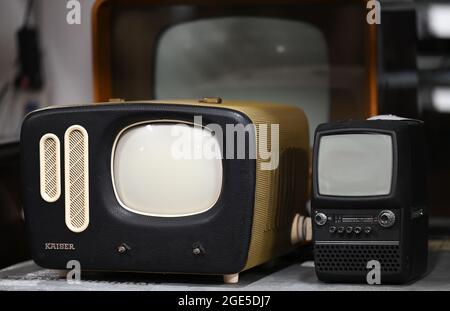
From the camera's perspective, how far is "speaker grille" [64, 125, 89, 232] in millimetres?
1226

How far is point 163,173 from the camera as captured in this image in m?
1.23

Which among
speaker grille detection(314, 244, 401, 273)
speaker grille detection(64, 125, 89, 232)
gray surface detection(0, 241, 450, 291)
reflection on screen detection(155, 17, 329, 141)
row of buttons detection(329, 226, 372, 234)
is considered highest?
reflection on screen detection(155, 17, 329, 141)

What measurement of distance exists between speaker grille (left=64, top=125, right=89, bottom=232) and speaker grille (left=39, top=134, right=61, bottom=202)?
0.02 meters

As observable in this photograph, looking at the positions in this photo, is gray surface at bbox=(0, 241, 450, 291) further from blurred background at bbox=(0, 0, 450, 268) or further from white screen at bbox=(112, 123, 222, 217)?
blurred background at bbox=(0, 0, 450, 268)

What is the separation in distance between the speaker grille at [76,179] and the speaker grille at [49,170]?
17 mm

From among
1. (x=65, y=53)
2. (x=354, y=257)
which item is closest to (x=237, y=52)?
(x=65, y=53)

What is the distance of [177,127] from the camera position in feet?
3.99

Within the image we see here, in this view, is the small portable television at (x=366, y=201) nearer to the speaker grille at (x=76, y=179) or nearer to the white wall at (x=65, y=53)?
the speaker grille at (x=76, y=179)

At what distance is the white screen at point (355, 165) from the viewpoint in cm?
117

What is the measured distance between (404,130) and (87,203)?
433 mm

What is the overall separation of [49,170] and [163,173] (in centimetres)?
16

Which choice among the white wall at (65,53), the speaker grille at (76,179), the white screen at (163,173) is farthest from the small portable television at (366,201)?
the white wall at (65,53)

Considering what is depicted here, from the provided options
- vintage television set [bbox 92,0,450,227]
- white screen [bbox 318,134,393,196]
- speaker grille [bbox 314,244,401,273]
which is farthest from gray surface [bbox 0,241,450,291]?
vintage television set [bbox 92,0,450,227]

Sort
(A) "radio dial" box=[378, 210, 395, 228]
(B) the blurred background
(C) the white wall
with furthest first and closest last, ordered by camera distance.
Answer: (C) the white wall → (B) the blurred background → (A) "radio dial" box=[378, 210, 395, 228]
